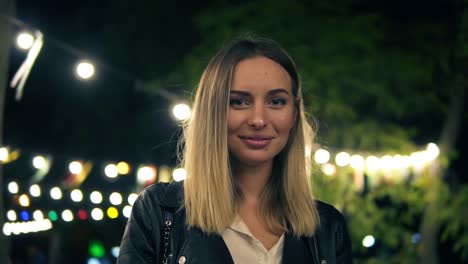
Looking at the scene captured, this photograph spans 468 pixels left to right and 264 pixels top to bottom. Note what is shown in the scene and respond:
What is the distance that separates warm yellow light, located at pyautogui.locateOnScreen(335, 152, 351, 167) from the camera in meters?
14.7

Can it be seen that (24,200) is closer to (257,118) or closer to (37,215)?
(37,215)

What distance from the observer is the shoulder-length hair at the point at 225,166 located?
3.09 m

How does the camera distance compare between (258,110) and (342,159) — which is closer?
(258,110)

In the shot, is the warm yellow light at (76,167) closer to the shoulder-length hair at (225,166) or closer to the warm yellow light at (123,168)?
the warm yellow light at (123,168)

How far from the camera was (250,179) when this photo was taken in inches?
128

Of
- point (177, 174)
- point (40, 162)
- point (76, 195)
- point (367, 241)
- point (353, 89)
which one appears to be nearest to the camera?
point (177, 174)

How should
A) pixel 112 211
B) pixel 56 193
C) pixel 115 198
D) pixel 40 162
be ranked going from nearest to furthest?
pixel 40 162, pixel 115 198, pixel 56 193, pixel 112 211

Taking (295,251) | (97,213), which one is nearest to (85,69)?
(295,251)

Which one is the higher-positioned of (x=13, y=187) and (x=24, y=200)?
(x=24, y=200)

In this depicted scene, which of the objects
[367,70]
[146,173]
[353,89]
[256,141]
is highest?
[367,70]

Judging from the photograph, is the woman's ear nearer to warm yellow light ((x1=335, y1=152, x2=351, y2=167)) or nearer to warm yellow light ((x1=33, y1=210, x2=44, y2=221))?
warm yellow light ((x1=335, y1=152, x2=351, y2=167))

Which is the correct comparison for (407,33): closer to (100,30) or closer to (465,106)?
(465,106)

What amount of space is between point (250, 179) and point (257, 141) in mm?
177

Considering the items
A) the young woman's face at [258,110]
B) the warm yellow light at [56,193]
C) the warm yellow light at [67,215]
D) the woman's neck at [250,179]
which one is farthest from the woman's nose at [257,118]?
the warm yellow light at [67,215]
